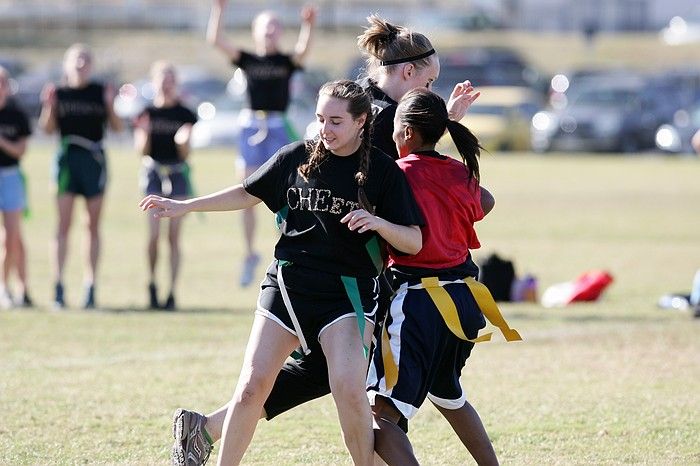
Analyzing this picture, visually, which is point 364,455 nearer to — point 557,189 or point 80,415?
point 80,415

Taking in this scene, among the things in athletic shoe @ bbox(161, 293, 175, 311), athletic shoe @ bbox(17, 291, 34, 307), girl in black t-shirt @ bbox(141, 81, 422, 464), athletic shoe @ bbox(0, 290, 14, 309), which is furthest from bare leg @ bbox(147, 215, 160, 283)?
girl in black t-shirt @ bbox(141, 81, 422, 464)

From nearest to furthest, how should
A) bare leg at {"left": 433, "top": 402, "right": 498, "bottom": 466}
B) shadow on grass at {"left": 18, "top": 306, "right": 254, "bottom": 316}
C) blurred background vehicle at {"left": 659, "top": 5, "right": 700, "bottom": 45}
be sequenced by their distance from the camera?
bare leg at {"left": 433, "top": 402, "right": 498, "bottom": 466} < shadow on grass at {"left": 18, "top": 306, "right": 254, "bottom": 316} < blurred background vehicle at {"left": 659, "top": 5, "right": 700, "bottom": 45}

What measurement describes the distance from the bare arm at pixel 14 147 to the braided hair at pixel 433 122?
6.69m

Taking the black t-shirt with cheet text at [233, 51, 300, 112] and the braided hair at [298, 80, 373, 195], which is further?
the black t-shirt with cheet text at [233, 51, 300, 112]

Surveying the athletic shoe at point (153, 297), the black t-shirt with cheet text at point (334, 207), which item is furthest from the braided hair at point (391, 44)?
the athletic shoe at point (153, 297)

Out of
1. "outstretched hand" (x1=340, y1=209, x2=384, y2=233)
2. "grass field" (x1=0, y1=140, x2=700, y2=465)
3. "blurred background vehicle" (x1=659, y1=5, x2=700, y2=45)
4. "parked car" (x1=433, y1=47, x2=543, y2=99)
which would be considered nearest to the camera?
"outstretched hand" (x1=340, y1=209, x2=384, y2=233)

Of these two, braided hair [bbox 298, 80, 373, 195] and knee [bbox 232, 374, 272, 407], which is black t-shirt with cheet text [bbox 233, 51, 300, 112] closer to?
braided hair [bbox 298, 80, 373, 195]

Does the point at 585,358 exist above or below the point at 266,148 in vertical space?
below

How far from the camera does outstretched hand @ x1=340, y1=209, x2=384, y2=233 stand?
4.95 meters

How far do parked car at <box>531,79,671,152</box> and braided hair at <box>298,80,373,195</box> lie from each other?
89.9 feet

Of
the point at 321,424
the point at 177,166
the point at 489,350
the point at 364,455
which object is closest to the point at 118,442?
the point at 321,424

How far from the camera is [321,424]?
6922 mm

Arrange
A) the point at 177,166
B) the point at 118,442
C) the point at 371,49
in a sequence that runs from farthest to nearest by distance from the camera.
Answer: the point at 177,166, the point at 118,442, the point at 371,49

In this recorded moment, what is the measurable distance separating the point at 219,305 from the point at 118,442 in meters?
5.15
